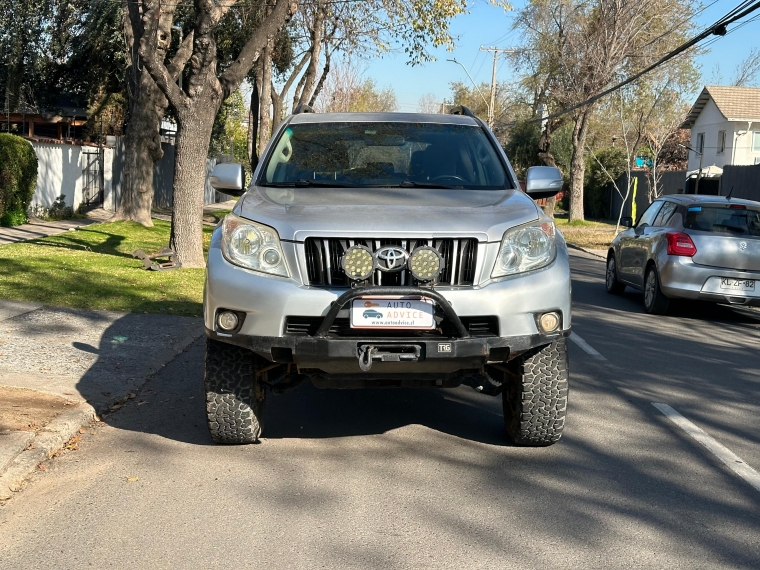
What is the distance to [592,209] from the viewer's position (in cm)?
4703

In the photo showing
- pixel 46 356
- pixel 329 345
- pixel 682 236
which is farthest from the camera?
pixel 682 236

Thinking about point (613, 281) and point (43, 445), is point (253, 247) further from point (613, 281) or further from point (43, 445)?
point (613, 281)

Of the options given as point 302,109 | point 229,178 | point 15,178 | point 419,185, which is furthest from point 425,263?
point 15,178

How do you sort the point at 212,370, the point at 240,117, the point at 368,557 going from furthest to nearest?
1. the point at 240,117
2. the point at 212,370
3. the point at 368,557

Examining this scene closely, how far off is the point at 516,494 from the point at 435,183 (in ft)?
7.40

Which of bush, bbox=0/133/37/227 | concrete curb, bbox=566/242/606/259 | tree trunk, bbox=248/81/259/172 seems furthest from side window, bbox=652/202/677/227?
tree trunk, bbox=248/81/259/172

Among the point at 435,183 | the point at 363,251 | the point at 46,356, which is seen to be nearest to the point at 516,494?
the point at 363,251

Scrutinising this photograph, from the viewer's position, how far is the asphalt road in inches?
164

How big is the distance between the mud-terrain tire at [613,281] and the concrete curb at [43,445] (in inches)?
396

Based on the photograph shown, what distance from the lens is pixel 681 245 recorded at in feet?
39.8

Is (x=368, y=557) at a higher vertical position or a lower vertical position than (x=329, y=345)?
lower

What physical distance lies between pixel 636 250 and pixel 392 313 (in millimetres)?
9324

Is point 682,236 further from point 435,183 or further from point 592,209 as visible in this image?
point 592,209

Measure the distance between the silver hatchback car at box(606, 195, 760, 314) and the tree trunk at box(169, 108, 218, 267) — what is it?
6749 millimetres
